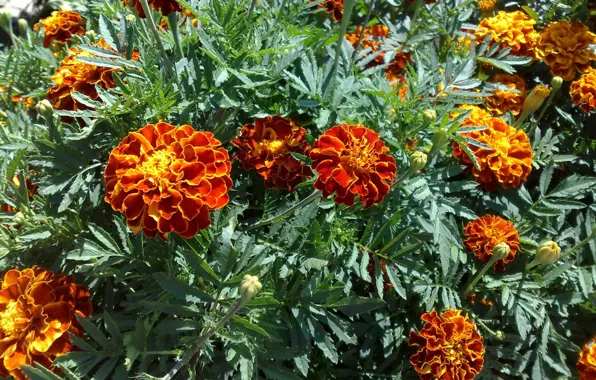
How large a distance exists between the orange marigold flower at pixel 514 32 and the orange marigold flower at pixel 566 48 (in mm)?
40

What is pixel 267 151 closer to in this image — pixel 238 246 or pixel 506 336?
pixel 238 246

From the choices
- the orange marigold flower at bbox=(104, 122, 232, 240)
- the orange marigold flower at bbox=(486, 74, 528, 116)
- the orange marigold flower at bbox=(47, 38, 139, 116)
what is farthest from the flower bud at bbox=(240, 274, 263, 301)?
the orange marigold flower at bbox=(486, 74, 528, 116)

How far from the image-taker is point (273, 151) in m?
1.28

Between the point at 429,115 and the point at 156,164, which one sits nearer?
the point at 156,164

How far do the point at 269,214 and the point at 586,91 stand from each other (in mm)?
1130

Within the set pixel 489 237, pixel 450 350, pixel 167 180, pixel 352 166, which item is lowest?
pixel 450 350

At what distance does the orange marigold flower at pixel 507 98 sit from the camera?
5.79 feet

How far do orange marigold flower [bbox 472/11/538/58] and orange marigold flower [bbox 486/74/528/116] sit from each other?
9 centimetres

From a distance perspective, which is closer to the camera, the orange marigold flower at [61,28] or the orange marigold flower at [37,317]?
the orange marigold flower at [37,317]

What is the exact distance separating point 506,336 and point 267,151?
882 millimetres

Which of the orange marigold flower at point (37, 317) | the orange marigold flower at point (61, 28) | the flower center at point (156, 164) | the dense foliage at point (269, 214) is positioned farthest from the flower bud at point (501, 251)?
the orange marigold flower at point (61, 28)

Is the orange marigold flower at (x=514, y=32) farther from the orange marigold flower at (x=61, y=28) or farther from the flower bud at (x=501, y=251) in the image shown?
the orange marigold flower at (x=61, y=28)

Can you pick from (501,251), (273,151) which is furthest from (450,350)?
(273,151)

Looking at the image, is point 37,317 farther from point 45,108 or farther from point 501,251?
point 501,251
